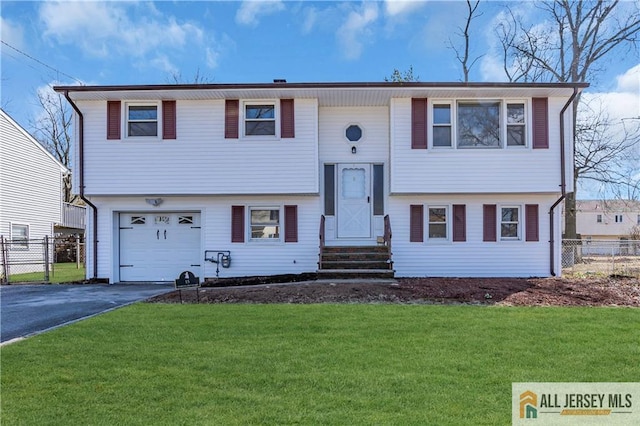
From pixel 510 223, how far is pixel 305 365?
10495 millimetres

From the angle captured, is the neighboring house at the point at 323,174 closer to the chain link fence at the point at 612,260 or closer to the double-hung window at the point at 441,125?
the double-hung window at the point at 441,125

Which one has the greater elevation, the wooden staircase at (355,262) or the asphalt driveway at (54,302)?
the wooden staircase at (355,262)

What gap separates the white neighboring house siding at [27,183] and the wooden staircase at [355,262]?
16057 mm

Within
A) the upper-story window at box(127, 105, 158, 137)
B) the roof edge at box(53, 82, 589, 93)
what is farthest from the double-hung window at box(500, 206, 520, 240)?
the upper-story window at box(127, 105, 158, 137)

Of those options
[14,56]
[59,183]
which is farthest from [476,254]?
[59,183]

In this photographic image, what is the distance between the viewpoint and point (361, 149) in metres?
13.4

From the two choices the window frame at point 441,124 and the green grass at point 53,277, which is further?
the green grass at point 53,277

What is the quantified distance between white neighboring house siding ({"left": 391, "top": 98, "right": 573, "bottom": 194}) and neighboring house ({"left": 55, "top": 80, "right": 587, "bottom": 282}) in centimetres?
3

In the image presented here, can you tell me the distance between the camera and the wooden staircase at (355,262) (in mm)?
Answer: 11531

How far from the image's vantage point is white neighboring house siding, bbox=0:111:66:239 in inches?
778

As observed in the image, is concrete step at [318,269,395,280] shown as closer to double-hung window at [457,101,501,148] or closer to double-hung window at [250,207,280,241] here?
double-hung window at [250,207,280,241]

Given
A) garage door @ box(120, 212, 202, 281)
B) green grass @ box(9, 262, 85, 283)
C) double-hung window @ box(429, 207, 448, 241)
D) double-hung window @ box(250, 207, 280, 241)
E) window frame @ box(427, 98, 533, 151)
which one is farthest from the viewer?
green grass @ box(9, 262, 85, 283)

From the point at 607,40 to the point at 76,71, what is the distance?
25.3m

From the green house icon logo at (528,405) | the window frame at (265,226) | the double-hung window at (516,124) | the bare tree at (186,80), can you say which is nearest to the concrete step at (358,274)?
the window frame at (265,226)
